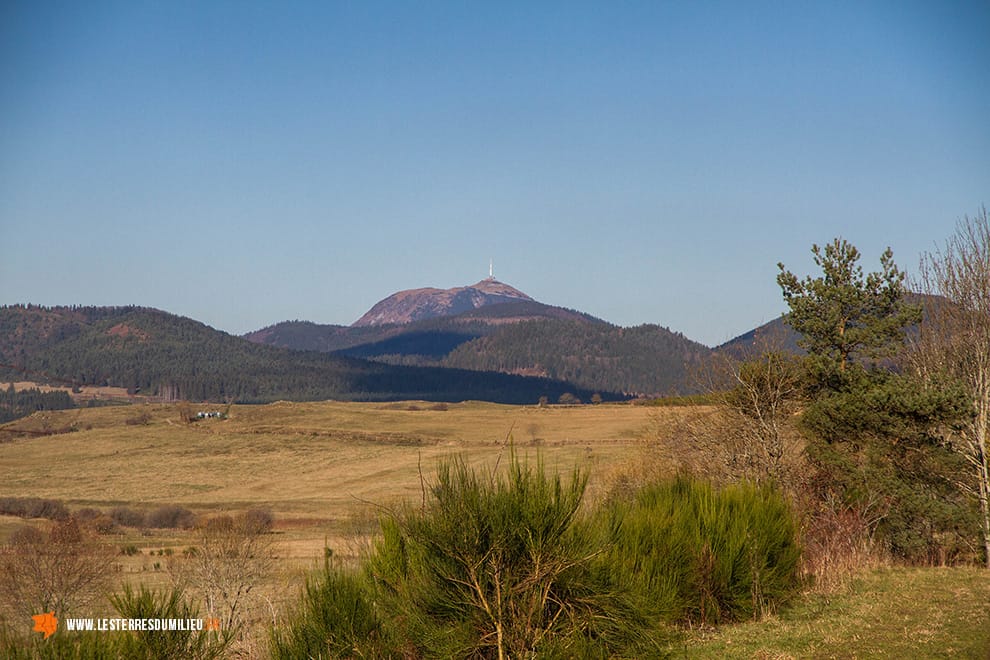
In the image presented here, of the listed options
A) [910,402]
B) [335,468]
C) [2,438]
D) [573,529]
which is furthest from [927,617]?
[2,438]

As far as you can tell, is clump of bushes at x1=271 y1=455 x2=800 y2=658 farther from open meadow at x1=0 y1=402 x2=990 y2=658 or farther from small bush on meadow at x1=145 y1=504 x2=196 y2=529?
small bush on meadow at x1=145 y1=504 x2=196 y2=529

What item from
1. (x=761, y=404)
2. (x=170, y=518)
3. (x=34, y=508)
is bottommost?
(x=170, y=518)

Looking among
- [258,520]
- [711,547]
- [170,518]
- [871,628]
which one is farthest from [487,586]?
[170,518]

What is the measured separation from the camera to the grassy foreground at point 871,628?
976 centimetres

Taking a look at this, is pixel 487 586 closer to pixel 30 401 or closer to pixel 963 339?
pixel 963 339

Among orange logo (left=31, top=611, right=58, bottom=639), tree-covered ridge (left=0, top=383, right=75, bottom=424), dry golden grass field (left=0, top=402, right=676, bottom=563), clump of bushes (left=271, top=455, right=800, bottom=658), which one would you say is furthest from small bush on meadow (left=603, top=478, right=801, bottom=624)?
tree-covered ridge (left=0, top=383, right=75, bottom=424)

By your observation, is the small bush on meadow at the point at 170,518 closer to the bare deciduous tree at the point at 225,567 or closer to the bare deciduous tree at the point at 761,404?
the bare deciduous tree at the point at 225,567

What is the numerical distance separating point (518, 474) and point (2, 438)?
10113 centimetres

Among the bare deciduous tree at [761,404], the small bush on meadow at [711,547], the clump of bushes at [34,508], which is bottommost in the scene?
the clump of bushes at [34,508]

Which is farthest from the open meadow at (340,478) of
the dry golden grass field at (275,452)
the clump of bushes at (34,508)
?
the clump of bushes at (34,508)

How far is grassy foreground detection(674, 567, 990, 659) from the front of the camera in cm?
976

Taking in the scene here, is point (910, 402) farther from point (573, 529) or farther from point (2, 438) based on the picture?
point (2, 438)

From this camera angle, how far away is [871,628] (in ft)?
35.7

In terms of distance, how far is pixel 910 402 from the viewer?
20062 mm
